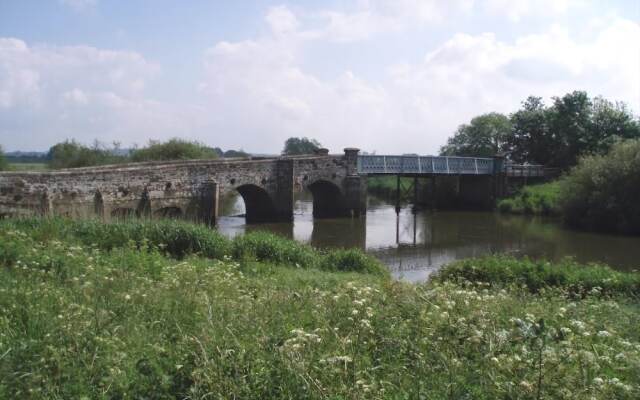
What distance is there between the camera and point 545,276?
11250 millimetres

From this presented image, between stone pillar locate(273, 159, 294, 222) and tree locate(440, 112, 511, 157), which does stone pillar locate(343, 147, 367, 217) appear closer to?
stone pillar locate(273, 159, 294, 222)

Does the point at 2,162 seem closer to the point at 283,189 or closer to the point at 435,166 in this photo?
the point at 283,189

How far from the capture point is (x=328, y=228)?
26.4 m

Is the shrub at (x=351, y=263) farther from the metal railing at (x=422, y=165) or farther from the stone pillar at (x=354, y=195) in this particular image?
the metal railing at (x=422, y=165)

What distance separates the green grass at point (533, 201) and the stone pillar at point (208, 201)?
19.2m

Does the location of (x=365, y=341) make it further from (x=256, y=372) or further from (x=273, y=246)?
(x=273, y=246)

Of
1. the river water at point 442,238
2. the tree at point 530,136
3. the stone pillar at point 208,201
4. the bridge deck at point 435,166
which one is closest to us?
the river water at point 442,238

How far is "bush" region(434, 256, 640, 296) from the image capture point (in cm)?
1048

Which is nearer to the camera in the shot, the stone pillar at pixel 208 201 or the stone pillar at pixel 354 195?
the stone pillar at pixel 208 201

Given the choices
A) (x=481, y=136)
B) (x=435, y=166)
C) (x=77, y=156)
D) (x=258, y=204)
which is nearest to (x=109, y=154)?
(x=77, y=156)

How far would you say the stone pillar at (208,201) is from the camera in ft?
79.9

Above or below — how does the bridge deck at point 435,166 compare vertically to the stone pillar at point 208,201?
above

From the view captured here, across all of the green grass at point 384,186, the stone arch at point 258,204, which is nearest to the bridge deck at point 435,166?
the stone arch at point 258,204

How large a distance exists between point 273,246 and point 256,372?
8.40m
